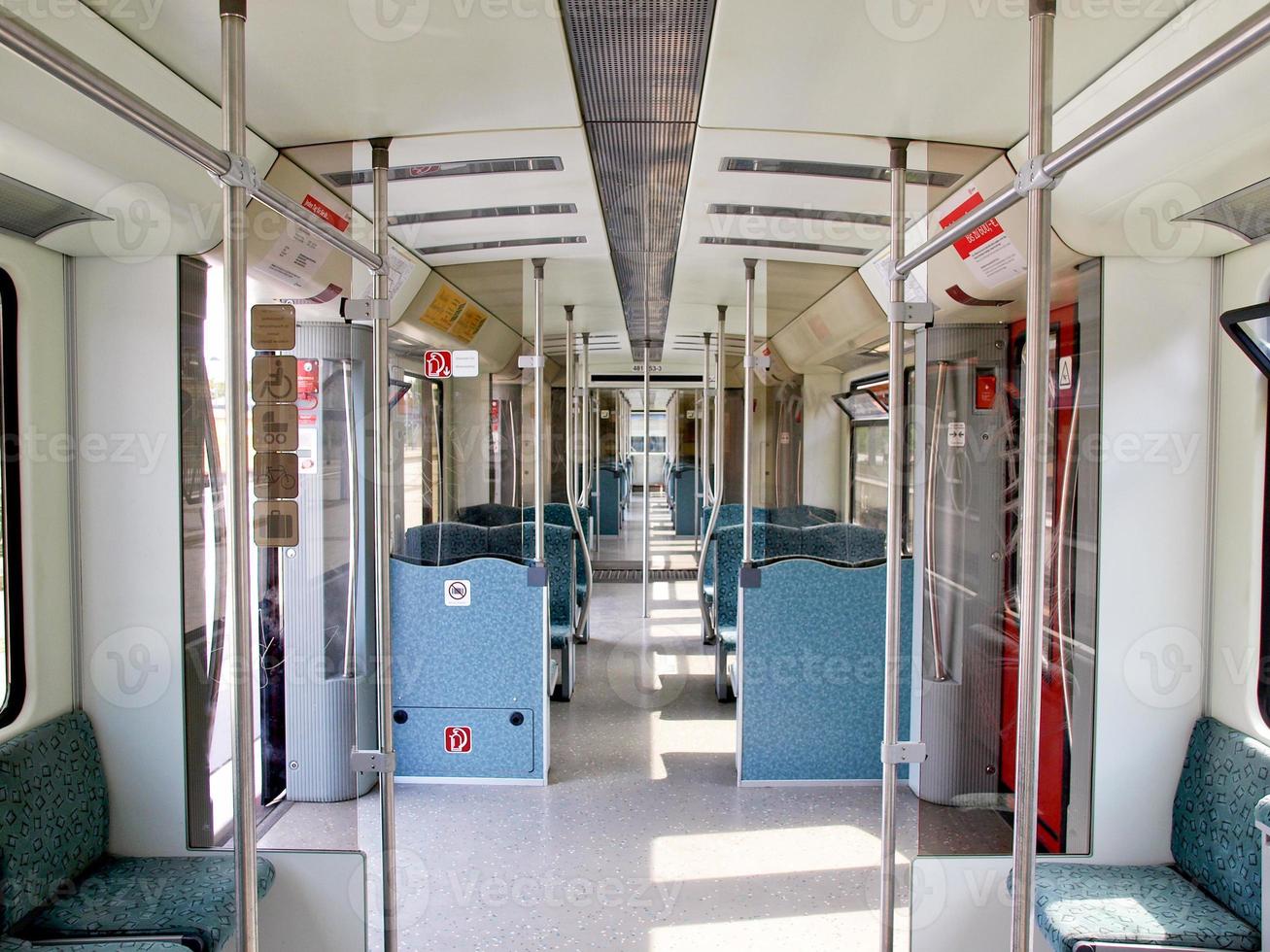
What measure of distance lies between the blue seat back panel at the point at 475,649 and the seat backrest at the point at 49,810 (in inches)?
55.9

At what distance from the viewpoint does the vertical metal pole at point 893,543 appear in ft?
7.08

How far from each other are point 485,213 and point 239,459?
6.61 feet

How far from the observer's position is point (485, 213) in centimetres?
325

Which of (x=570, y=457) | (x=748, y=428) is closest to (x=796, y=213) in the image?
(x=748, y=428)

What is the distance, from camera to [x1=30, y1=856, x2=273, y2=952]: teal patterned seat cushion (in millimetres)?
2043

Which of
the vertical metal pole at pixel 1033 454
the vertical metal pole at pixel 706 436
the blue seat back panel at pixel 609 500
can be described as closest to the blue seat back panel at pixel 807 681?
the vertical metal pole at pixel 1033 454

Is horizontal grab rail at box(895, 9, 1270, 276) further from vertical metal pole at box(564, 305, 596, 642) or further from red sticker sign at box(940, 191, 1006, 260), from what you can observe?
vertical metal pole at box(564, 305, 596, 642)

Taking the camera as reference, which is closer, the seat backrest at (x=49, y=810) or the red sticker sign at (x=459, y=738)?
the seat backrest at (x=49, y=810)

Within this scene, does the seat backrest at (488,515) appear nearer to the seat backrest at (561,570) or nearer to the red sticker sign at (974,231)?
the seat backrest at (561,570)

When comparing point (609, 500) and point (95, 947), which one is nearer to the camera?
point (95, 947)

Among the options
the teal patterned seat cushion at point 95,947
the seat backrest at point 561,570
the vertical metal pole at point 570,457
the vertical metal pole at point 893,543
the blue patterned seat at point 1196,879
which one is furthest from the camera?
the vertical metal pole at point 570,457

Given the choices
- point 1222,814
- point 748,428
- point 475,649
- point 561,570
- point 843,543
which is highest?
point 748,428

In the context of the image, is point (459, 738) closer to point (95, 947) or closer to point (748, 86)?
point (95, 947)

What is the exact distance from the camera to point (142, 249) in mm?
2260
